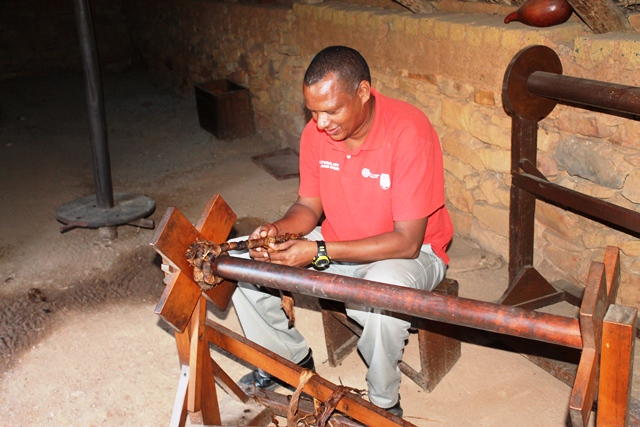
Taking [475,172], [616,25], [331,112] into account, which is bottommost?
[475,172]

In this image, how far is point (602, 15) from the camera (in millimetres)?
2986

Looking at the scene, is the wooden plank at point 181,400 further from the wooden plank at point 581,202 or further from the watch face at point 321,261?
the wooden plank at point 581,202

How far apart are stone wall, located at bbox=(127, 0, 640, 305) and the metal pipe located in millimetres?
1734

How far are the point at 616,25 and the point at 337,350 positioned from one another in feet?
6.71

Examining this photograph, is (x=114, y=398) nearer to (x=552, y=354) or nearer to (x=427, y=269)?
(x=427, y=269)

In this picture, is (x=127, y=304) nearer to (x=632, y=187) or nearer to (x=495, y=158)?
(x=495, y=158)

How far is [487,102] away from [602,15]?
818 millimetres

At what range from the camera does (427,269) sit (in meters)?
2.50

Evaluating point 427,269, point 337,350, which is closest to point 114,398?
point 337,350

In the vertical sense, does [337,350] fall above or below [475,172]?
below

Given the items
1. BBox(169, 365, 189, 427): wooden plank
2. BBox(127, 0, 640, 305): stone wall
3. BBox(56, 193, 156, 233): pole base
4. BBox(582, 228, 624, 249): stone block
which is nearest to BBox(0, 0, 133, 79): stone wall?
BBox(127, 0, 640, 305): stone wall

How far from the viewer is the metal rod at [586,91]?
2500 millimetres

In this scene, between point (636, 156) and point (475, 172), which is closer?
point (636, 156)

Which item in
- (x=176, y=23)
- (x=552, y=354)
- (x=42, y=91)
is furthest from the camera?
(x=42, y=91)
